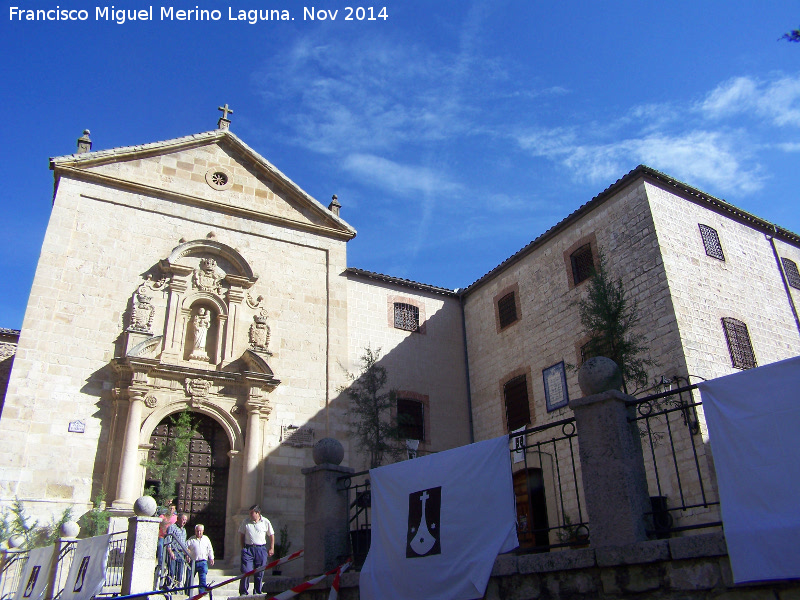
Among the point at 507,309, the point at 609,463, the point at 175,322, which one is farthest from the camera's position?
the point at 507,309

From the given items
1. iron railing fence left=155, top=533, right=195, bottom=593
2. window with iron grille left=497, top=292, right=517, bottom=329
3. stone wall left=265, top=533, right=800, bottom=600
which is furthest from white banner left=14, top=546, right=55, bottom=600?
window with iron grille left=497, top=292, right=517, bottom=329

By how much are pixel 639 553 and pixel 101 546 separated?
8031mm

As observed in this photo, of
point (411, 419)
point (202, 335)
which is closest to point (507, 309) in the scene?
point (411, 419)

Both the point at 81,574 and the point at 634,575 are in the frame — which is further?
the point at 81,574

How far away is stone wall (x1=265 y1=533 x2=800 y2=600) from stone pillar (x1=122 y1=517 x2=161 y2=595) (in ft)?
19.9

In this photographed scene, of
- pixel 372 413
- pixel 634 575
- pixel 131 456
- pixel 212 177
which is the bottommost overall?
pixel 634 575

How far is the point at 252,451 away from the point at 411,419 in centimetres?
531

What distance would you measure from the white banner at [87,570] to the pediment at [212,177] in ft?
33.9

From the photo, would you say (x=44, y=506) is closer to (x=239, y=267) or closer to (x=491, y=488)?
(x=239, y=267)

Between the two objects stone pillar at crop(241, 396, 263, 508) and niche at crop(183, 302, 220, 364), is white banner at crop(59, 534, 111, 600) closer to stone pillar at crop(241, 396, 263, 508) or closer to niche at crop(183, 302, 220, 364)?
stone pillar at crop(241, 396, 263, 508)

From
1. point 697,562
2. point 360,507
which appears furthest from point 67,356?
point 697,562

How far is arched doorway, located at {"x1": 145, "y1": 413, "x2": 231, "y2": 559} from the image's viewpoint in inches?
632

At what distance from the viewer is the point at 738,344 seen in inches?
658

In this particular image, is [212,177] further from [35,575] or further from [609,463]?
[609,463]
